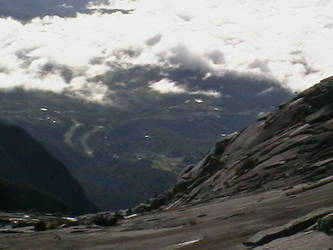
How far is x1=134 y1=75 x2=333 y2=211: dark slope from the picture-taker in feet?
206

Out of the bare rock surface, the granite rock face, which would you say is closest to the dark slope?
the granite rock face

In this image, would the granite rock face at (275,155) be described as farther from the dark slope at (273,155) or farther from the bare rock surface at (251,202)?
the bare rock surface at (251,202)

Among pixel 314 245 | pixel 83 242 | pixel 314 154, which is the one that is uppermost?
pixel 314 154

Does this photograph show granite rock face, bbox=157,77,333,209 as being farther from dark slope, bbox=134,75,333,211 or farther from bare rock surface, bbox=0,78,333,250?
bare rock surface, bbox=0,78,333,250

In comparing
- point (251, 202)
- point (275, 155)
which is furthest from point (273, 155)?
point (251, 202)

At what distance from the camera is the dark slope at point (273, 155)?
206ft

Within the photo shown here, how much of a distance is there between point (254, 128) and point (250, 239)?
69.1 m

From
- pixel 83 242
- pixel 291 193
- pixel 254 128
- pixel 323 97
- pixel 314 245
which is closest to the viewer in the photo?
pixel 314 245

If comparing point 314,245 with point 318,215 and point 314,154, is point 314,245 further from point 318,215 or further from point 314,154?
point 314,154

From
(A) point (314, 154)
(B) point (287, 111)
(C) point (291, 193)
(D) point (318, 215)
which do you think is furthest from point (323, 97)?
(D) point (318, 215)

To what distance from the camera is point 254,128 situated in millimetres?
99250

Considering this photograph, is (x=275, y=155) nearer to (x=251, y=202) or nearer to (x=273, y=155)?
(x=273, y=155)

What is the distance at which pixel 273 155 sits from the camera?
74.6 m

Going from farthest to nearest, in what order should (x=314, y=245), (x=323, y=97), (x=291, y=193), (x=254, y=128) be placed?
(x=254, y=128) → (x=323, y=97) → (x=291, y=193) → (x=314, y=245)
